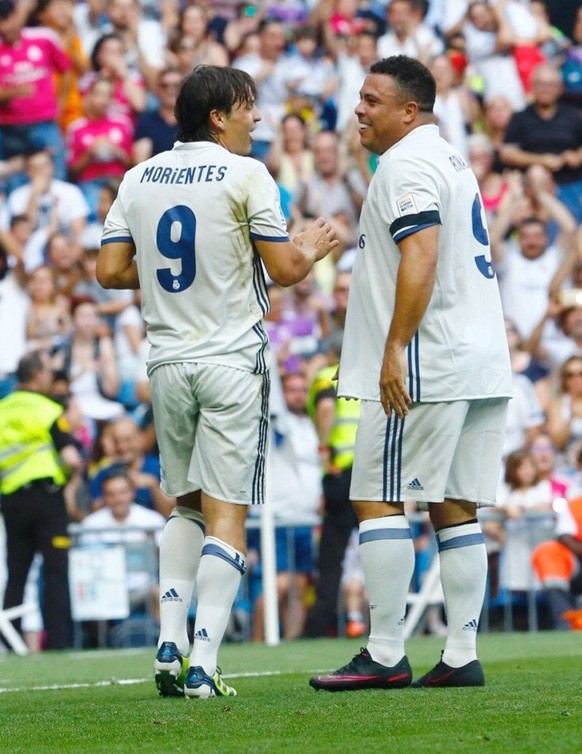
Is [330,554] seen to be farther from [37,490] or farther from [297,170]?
[297,170]

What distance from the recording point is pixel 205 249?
6059 millimetres

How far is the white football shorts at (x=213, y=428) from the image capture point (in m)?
6.04

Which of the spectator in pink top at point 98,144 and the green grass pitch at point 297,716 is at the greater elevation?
the spectator in pink top at point 98,144

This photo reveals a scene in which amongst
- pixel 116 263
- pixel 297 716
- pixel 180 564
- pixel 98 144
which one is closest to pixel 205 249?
pixel 116 263

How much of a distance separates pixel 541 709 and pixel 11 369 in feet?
33.0

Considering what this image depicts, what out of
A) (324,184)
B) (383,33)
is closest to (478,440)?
(324,184)

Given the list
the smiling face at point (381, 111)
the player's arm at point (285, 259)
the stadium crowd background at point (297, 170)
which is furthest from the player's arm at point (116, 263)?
the stadium crowd background at point (297, 170)

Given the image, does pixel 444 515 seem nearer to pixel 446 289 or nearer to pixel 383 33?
pixel 446 289

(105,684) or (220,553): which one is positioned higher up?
(220,553)

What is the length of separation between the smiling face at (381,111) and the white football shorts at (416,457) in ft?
3.39

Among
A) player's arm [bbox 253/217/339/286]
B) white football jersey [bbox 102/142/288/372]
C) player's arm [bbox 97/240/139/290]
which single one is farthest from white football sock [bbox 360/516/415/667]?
player's arm [bbox 97/240/139/290]

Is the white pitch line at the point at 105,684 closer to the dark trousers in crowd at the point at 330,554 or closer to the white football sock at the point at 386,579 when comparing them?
the white football sock at the point at 386,579

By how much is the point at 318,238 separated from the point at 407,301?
1.71ft

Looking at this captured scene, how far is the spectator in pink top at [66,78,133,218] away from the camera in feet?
52.9
